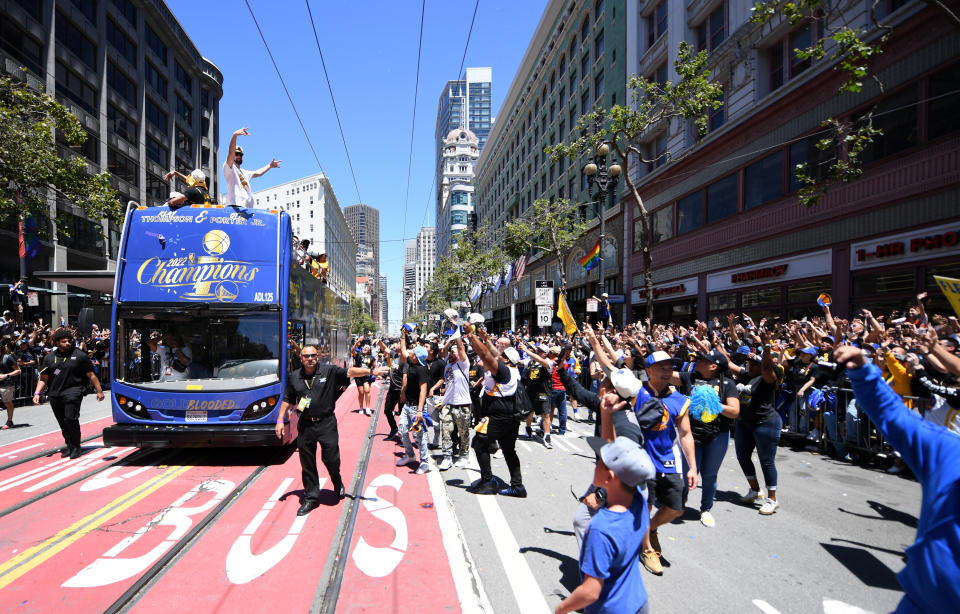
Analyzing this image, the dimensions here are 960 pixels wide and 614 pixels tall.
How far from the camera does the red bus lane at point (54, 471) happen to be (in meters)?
6.14

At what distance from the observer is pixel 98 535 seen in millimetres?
4891

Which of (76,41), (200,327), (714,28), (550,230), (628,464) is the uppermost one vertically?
(76,41)

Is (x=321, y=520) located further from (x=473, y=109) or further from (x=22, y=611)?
(x=473, y=109)

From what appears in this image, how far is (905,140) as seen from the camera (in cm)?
1307

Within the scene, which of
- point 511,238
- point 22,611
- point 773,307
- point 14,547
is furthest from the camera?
point 511,238

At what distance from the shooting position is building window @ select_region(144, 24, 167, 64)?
138 ft

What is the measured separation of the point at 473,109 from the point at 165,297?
20435 cm

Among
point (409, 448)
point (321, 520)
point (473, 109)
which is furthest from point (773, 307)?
point (473, 109)

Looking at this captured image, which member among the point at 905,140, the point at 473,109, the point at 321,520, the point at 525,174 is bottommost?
the point at 321,520

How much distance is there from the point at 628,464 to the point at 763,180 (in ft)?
62.1

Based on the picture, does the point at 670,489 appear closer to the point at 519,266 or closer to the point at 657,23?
the point at 657,23

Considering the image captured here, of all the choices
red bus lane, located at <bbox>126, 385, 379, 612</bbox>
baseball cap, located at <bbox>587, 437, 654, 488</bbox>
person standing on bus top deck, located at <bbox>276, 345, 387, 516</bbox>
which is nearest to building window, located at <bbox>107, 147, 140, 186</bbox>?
person standing on bus top deck, located at <bbox>276, 345, 387, 516</bbox>

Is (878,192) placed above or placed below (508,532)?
above

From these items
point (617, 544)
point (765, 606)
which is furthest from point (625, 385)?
point (765, 606)
